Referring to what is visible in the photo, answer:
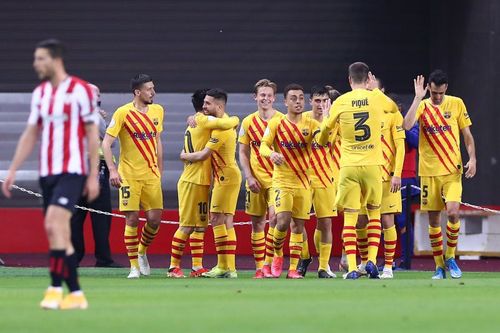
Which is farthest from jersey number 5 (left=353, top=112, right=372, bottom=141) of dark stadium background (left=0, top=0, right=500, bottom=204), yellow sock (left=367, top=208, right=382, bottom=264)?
dark stadium background (left=0, top=0, right=500, bottom=204)

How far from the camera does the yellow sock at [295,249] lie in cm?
1562

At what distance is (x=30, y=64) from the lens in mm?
22750

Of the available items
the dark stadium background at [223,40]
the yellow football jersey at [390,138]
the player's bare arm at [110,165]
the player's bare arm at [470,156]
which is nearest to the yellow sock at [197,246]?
the player's bare arm at [110,165]

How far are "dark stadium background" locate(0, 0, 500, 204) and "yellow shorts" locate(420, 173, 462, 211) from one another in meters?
7.22

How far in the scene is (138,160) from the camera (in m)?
16.0

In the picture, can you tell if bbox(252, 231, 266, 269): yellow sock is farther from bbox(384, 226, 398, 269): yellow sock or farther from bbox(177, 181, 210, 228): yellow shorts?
bbox(384, 226, 398, 269): yellow sock

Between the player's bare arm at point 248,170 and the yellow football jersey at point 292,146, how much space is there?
0.37 m

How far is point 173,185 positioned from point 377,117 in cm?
873

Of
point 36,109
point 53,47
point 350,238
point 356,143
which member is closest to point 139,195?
point 350,238

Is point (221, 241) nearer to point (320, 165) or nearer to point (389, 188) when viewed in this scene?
point (320, 165)

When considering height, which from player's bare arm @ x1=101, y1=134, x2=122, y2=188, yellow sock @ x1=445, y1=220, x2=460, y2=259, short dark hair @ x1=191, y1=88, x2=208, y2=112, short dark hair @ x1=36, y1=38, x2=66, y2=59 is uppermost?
short dark hair @ x1=36, y1=38, x2=66, y2=59

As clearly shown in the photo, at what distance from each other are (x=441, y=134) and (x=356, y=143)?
1.63 metres

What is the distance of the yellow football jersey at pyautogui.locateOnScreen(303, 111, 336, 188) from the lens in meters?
16.0

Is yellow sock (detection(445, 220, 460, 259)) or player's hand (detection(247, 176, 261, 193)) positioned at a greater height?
player's hand (detection(247, 176, 261, 193))
